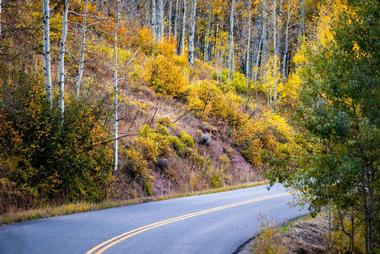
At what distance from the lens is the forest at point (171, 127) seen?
34.4 feet

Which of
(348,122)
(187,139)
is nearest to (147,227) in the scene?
(348,122)

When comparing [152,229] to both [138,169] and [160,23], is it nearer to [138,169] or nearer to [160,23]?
[138,169]

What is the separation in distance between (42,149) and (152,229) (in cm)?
522

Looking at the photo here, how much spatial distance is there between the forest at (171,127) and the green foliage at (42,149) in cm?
4

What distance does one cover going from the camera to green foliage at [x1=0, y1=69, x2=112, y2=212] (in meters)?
14.9

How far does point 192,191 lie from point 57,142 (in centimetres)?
765

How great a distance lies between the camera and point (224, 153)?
2709cm

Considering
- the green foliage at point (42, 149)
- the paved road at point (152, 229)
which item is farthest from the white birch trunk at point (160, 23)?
the paved road at point (152, 229)

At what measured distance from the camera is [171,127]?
82.0 ft

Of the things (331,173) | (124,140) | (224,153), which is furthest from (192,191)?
(331,173)

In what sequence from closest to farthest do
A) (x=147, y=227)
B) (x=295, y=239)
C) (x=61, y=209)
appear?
(x=147, y=227) → (x=295, y=239) → (x=61, y=209)

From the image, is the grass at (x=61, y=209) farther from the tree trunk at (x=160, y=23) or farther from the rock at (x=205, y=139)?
the tree trunk at (x=160, y=23)

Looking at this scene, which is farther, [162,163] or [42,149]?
[162,163]

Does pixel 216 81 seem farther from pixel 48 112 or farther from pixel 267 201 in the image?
pixel 48 112
